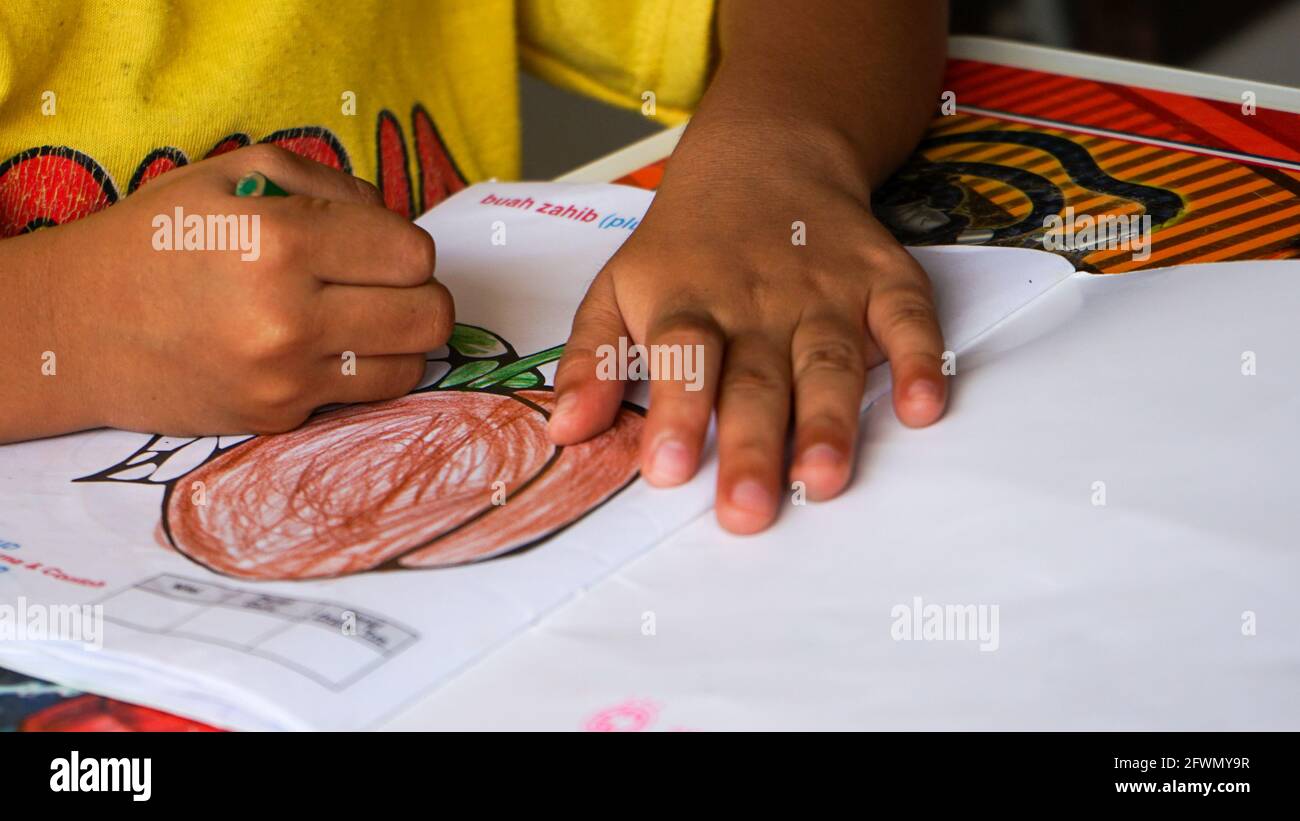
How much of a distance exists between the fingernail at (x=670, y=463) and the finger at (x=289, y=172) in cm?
15

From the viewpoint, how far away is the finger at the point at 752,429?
0.37 metres

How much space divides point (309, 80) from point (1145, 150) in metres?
0.41

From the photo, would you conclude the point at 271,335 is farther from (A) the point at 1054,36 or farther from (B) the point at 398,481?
(A) the point at 1054,36

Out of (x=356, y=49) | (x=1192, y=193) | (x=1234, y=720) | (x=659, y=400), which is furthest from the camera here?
(x=356, y=49)

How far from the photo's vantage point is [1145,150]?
0.58 m

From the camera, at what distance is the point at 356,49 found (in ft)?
2.19

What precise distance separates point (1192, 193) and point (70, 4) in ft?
1.61

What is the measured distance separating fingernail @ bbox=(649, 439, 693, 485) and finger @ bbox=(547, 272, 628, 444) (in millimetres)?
36

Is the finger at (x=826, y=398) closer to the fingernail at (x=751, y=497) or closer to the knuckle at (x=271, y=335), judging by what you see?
the fingernail at (x=751, y=497)

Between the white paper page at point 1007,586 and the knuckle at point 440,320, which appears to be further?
the knuckle at point 440,320

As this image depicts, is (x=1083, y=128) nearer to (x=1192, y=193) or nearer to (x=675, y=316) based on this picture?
(x=1192, y=193)

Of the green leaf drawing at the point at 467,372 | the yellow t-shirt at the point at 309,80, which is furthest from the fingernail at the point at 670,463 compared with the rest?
the yellow t-shirt at the point at 309,80

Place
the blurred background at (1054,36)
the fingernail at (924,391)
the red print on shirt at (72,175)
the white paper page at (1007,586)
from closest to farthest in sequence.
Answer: the white paper page at (1007,586)
the fingernail at (924,391)
the red print on shirt at (72,175)
the blurred background at (1054,36)

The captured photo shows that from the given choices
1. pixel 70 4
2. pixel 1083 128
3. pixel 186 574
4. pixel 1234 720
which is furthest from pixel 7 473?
pixel 1083 128
